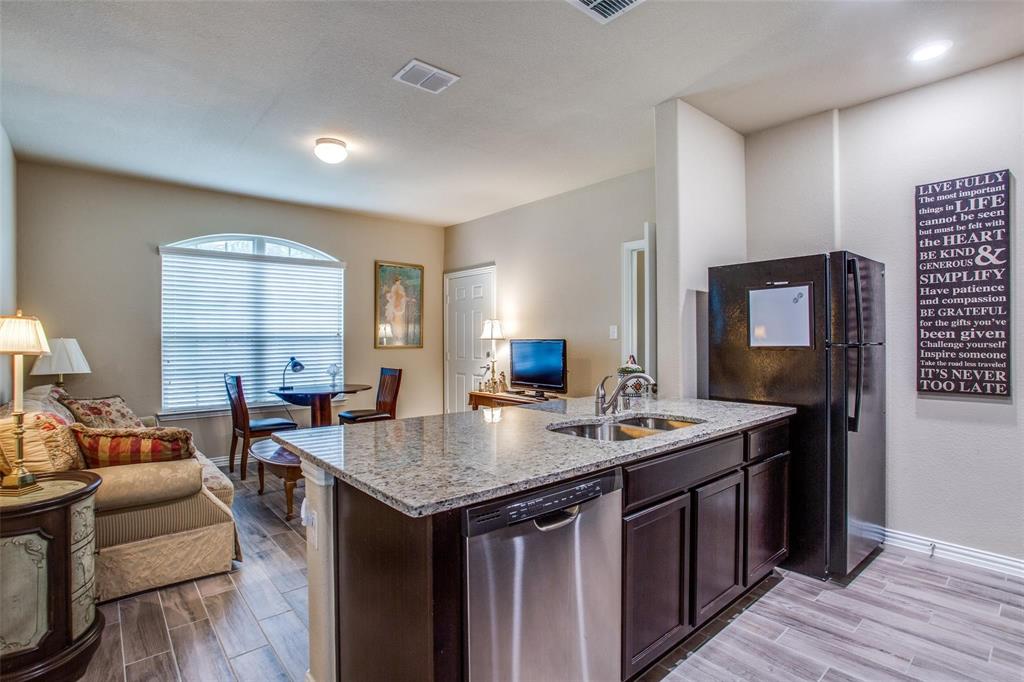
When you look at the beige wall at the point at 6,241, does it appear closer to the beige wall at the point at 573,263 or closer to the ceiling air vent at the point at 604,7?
the ceiling air vent at the point at 604,7

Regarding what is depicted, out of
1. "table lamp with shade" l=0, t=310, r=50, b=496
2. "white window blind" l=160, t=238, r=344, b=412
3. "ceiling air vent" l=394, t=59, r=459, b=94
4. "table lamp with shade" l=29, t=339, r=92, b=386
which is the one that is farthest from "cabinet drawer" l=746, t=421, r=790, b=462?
"table lamp with shade" l=29, t=339, r=92, b=386

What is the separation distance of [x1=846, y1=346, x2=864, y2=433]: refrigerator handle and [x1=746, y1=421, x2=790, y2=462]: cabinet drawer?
286 mm

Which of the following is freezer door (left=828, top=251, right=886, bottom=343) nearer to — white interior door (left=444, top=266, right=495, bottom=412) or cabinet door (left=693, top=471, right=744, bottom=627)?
cabinet door (left=693, top=471, right=744, bottom=627)

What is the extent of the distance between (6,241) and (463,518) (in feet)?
14.0

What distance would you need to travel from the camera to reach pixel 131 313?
15.3ft

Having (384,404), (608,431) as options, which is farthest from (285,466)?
(608,431)

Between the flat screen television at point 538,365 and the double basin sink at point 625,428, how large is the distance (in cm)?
209

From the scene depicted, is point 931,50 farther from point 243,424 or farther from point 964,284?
point 243,424

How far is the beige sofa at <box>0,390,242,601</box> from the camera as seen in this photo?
8.15 feet

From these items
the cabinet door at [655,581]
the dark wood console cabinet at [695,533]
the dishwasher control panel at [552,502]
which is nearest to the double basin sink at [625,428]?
the dark wood console cabinet at [695,533]

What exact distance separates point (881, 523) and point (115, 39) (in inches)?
190

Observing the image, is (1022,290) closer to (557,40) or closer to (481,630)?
(557,40)

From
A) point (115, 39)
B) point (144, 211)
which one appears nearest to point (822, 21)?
point (115, 39)

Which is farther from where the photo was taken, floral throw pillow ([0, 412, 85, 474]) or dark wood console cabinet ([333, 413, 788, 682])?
floral throw pillow ([0, 412, 85, 474])
